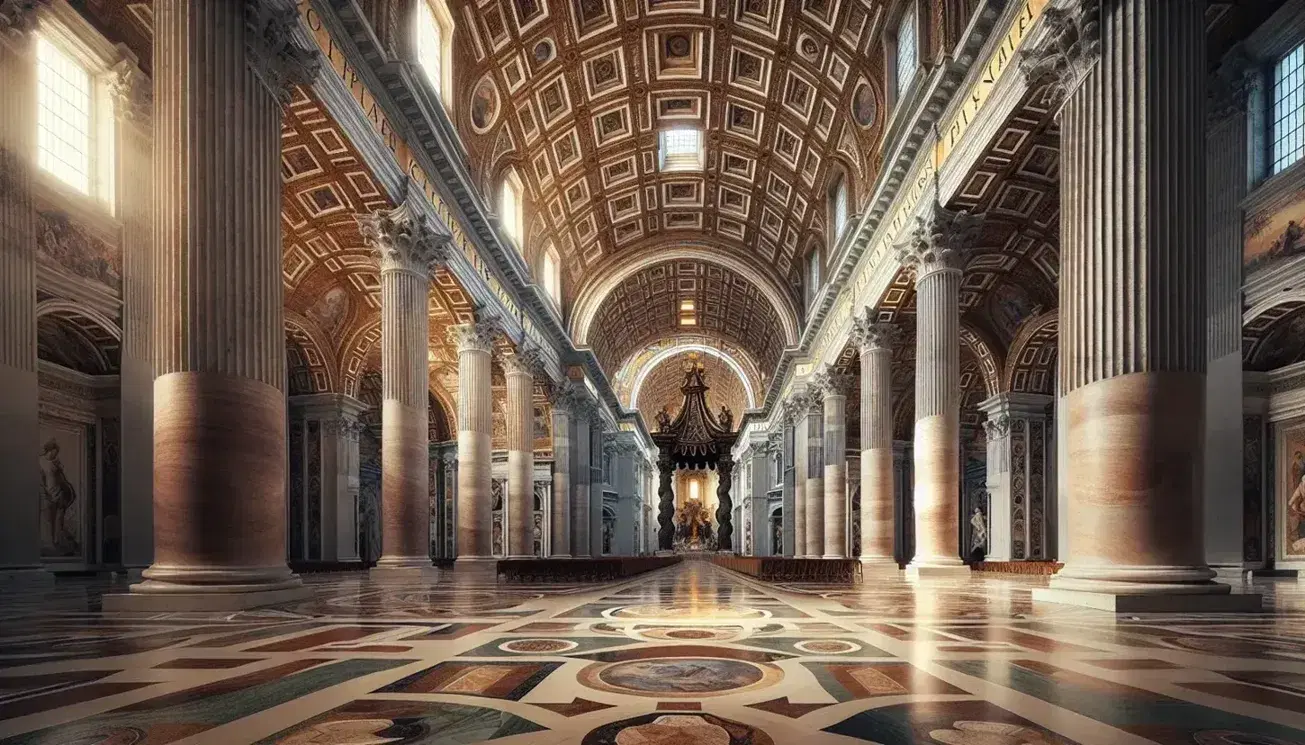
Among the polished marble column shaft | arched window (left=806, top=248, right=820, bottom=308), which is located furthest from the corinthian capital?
arched window (left=806, top=248, right=820, bottom=308)

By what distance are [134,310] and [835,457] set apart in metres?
19.4

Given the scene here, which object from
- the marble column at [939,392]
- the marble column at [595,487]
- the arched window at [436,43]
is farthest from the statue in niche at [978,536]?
the arched window at [436,43]

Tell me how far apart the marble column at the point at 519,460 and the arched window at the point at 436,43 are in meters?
9.37

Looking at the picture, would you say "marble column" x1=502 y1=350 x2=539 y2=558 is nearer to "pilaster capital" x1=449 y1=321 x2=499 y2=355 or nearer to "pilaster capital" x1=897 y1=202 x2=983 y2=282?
"pilaster capital" x1=449 y1=321 x2=499 y2=355

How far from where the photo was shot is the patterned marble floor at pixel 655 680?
2725 mm

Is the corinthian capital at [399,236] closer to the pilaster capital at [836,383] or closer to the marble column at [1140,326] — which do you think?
the marble column at [1140,326]

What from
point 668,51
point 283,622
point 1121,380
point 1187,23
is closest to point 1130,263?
point 1121,380

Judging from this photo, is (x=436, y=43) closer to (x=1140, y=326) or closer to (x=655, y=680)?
(x=1140, y=326)

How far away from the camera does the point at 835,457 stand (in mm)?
25734

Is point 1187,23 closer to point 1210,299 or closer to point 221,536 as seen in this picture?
point 1210,299

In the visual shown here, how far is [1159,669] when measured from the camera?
3.99 m

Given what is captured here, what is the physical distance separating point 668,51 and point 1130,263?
19.3 meters

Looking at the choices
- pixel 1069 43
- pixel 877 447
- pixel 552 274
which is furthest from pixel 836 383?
pixel 1069 43

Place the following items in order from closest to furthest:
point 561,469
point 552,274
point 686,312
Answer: point 561,469, point 552,274, point 686,312
